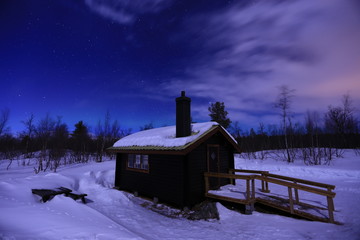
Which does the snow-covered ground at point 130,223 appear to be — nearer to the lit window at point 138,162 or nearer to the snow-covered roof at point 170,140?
the lit window at point 138,162

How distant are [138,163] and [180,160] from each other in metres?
4.26

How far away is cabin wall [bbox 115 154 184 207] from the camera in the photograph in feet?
30.5

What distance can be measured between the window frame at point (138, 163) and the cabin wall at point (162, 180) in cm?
25

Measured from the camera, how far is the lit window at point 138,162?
1162cm

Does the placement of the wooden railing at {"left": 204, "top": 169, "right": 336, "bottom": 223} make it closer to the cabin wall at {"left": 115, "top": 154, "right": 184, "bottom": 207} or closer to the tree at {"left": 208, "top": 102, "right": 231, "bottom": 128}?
the cabin wall at {"left": 115, "top": 154, "right": 184, "bottom": 207}

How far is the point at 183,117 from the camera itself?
10.4 m

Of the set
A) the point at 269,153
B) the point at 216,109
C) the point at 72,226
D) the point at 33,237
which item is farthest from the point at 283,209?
the point at 216,109

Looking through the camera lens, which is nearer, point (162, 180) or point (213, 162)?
point (162, 180)

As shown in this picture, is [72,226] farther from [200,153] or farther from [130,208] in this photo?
[200,153]

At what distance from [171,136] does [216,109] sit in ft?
92.5

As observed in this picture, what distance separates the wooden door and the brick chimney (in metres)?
1.72

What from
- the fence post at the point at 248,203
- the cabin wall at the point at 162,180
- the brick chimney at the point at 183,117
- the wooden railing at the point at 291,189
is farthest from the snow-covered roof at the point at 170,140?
the fence post at the point at 248,203

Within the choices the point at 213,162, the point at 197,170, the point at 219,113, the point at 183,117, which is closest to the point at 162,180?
the point at 197,170

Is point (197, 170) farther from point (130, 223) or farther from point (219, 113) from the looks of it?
point (219, 113)
